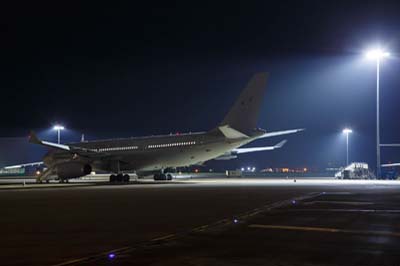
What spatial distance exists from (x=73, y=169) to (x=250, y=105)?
60.6 ft

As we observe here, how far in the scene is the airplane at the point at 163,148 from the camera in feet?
164

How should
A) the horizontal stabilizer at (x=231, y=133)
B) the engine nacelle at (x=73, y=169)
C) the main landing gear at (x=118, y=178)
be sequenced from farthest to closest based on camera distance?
1. the main landing gear at (x=118, y=178)
2. the engine nacelle at (x=73, y=169)
3. the horizontal stabilizer at (x=231, y=133)

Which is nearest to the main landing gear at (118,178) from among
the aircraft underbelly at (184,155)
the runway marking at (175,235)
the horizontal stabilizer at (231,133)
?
the aircraft underbelly at (184,155)

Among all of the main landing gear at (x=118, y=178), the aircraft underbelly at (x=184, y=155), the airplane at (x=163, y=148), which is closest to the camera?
the airplane at (x=163, y=148)

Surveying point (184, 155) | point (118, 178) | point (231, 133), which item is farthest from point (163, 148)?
point (231, 133)

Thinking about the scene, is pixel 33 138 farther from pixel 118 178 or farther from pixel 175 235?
pixel 175 235

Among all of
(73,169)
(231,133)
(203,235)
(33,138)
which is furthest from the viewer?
(73,169)

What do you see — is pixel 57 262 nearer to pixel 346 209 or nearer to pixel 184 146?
pixel 346 209

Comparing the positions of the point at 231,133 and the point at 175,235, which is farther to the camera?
the point at 231,133

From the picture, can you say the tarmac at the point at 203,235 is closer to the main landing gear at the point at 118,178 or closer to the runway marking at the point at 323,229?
the runway marking at the point at 323,229

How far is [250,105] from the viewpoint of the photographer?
164 feet

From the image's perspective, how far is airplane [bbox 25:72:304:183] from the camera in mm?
49906

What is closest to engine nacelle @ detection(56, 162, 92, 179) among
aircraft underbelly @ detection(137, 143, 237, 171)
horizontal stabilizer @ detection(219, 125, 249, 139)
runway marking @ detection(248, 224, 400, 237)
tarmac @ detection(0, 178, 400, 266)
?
aircraft underbelly @ detection(137, 143, 237, 171)

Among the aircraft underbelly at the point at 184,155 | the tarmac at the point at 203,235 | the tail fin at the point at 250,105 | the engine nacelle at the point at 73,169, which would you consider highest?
the tail fin at the point at 250,105
